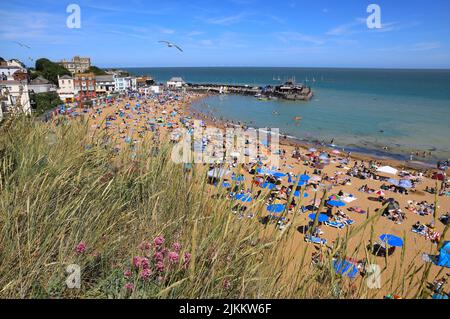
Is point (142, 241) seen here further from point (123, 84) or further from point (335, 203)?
point (123, 84)

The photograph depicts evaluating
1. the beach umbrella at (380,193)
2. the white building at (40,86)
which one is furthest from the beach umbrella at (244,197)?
the white building at (40,86)

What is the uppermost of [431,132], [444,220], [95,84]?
[95,84]

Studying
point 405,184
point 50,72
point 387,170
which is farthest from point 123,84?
point 405,184

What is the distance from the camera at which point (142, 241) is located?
2.67 m

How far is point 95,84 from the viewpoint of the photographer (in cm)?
6481

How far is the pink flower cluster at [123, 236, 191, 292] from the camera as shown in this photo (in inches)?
86.2

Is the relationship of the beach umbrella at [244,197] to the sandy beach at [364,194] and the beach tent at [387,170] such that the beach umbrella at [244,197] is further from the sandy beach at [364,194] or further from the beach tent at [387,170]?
the beach tent at [387,170]

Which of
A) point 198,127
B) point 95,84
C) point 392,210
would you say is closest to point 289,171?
point 392,210

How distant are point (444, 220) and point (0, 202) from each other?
59.0ft

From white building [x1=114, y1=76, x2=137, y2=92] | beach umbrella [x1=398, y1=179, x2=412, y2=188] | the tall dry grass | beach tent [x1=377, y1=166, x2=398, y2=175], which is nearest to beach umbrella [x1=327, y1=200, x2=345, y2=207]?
beach umbrella [x1=398, y1=179, x2=412, y2=188]

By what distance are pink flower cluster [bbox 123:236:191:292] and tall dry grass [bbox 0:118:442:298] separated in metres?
0.02

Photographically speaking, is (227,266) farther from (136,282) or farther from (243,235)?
(136,282)

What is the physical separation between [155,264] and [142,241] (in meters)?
0.42

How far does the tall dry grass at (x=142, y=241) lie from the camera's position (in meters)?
2.22
